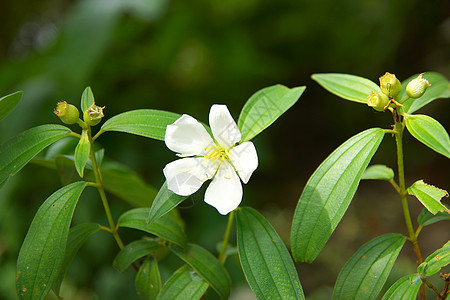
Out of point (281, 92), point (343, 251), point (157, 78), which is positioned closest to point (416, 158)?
point (343, 251)

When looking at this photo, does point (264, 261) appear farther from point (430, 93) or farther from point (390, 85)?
point (430, 93)

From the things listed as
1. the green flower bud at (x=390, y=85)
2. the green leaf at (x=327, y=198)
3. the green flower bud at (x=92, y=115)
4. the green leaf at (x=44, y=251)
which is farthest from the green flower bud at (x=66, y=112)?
the green flower bud at (x=390, y=85)

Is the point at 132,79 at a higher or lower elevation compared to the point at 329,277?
higher

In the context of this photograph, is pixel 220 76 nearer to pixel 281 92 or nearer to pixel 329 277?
pixel 329 277

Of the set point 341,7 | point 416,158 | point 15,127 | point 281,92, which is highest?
point 341,7

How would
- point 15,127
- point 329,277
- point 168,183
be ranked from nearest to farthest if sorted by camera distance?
point 168,183 → point 15,127 → point 329,277

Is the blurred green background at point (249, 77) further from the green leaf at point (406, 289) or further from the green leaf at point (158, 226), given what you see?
the green leaf at point (406, 289)

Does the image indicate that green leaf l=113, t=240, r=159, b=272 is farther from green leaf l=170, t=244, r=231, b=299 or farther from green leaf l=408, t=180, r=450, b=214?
green leaf l=408, t=180, r=450, b=214

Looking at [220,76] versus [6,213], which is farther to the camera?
[220,76]

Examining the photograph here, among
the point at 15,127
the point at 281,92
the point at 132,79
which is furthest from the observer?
the point at 132,79
